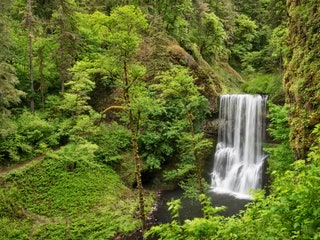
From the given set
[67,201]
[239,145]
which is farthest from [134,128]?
[239,145]

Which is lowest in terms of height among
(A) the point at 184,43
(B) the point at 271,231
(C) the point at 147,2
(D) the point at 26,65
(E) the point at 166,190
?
(E) the point at 166,190

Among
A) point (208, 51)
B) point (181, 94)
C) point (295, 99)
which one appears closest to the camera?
point (295, 99)

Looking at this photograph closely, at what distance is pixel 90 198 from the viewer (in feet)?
47.2

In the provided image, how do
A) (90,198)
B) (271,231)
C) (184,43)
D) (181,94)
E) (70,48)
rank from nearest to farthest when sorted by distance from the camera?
(271,231) < (181,94) < (90,198) < (70,48) < (184,43)

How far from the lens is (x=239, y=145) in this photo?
19734 millimetres

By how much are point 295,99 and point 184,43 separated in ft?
56.1

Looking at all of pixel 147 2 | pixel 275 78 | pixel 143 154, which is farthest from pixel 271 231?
pixel 147 2

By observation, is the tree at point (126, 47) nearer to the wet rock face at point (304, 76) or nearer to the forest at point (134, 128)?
the forest at point (134, 128)

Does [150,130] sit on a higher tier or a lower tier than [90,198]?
higher

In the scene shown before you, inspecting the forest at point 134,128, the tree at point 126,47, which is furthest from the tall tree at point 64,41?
the tree at point 126,47

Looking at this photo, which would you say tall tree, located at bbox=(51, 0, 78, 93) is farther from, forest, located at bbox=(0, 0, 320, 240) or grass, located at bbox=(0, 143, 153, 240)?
grass, located at bbox=(0, 143, 153, 240)

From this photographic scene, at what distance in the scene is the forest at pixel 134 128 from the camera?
4867 mm

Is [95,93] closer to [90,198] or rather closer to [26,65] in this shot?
[26,65]

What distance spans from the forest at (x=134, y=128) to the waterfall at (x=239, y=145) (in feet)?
2.80
